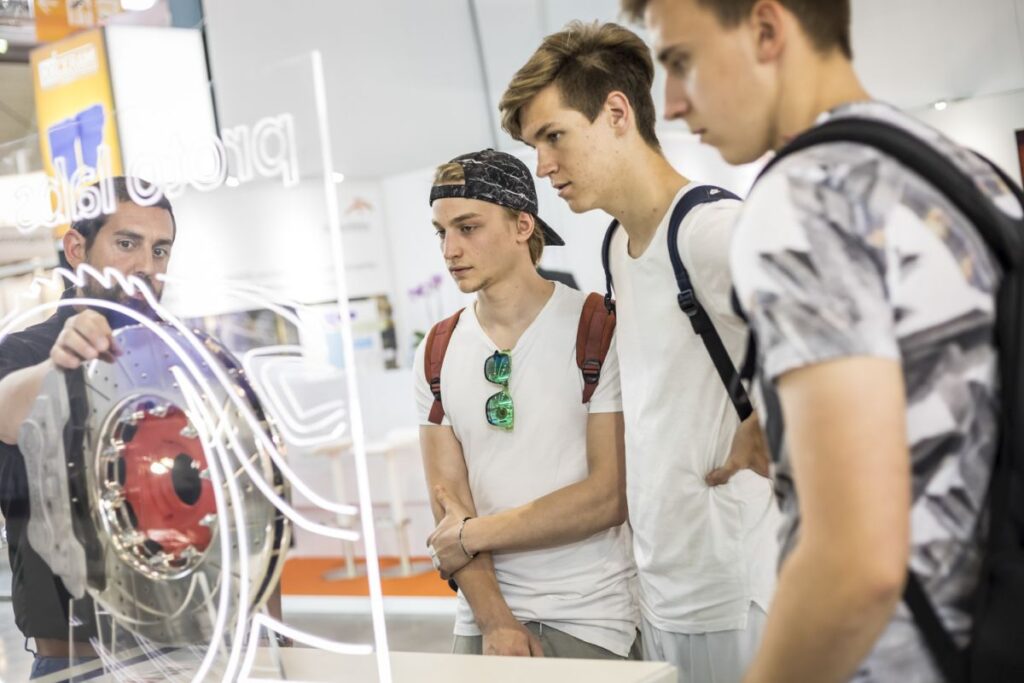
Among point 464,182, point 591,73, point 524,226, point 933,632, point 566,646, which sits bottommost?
point 566,646

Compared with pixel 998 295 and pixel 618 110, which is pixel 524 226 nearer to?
pixel 618 110

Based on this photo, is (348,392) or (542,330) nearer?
(348,392)

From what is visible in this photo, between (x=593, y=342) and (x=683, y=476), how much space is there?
1.31 feet

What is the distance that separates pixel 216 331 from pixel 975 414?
1469 mm

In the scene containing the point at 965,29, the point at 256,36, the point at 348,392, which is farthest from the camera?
the point at 256,36

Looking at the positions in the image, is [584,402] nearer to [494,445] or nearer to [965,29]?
[494,445]

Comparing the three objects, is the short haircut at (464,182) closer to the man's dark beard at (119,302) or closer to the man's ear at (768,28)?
the man's dark beard at (119,302)

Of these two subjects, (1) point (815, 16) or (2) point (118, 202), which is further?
(2) point (118, 202)

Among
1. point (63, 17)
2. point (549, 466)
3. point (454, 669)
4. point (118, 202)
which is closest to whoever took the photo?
point (454, 669)

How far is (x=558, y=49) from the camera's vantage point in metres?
2.21

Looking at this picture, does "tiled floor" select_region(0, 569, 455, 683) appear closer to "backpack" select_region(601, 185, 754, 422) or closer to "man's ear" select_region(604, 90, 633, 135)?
"backpack" select_region(601, 185, 754, 422)

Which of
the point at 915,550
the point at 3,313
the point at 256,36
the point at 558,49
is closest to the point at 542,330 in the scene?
the point at 558,49

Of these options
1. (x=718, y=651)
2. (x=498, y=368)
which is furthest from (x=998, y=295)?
(x=498, y=368)

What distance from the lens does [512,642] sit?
7.44 ft
